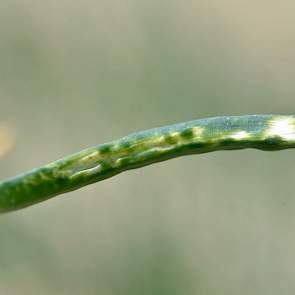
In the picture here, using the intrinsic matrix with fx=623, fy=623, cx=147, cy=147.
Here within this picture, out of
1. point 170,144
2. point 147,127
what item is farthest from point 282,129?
point 147,127

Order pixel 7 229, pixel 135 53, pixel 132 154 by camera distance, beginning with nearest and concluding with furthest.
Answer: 1. pixel 132 154
2. pixel 7 229
3. pixel 135 53

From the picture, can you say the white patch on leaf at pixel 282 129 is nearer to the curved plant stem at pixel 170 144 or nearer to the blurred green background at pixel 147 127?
the curved plant stem at pixel 170 144

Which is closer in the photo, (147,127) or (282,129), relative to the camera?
(282,129)

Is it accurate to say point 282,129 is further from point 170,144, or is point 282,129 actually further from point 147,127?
point 147,127

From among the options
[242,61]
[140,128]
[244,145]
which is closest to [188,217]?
[140,128]

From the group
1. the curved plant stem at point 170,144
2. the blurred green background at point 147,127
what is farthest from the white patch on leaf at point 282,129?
the blurred green background at point 147,127

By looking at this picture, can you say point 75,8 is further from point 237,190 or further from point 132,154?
point 132,154
